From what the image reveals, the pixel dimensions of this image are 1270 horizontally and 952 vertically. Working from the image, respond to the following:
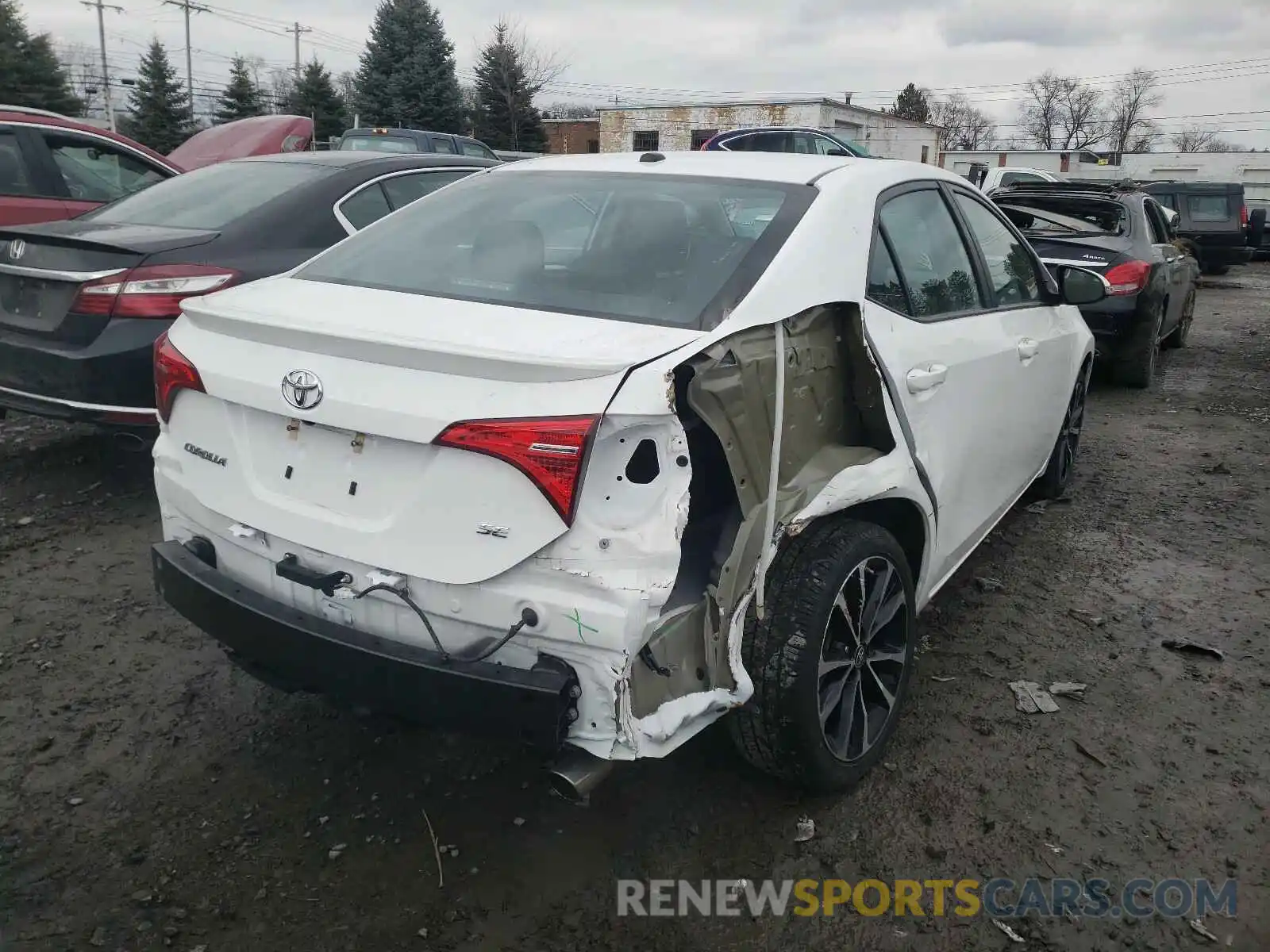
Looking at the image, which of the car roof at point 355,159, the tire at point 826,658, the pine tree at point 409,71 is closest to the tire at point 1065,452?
the tire at point 826,658

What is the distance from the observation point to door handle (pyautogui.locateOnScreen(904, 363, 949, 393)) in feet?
9.30

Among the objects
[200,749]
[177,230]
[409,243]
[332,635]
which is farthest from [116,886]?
[177,230]

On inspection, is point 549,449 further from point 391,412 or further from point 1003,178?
point 1003,178

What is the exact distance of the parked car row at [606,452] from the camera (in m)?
2.01

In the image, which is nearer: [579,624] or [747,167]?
[579,624]

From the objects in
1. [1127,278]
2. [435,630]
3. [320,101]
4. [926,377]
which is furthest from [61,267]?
[320,101]

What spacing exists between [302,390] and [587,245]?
97 cm

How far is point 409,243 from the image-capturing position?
3.00 m

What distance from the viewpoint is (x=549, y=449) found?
195cm

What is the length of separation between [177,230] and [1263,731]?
484 centimetres

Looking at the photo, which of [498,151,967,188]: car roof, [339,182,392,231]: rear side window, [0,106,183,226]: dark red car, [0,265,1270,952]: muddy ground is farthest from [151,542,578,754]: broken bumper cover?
[0,106,183,226]: dark red car

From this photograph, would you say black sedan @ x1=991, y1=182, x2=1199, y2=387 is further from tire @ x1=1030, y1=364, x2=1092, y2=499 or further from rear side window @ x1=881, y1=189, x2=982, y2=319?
rear side window @ x1=881, y1=189, x2=982, y2=319

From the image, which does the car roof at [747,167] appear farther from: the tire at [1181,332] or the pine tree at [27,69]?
the pine tree at [27,69]

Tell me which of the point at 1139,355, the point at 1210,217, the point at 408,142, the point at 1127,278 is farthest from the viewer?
the point at 1210,217
